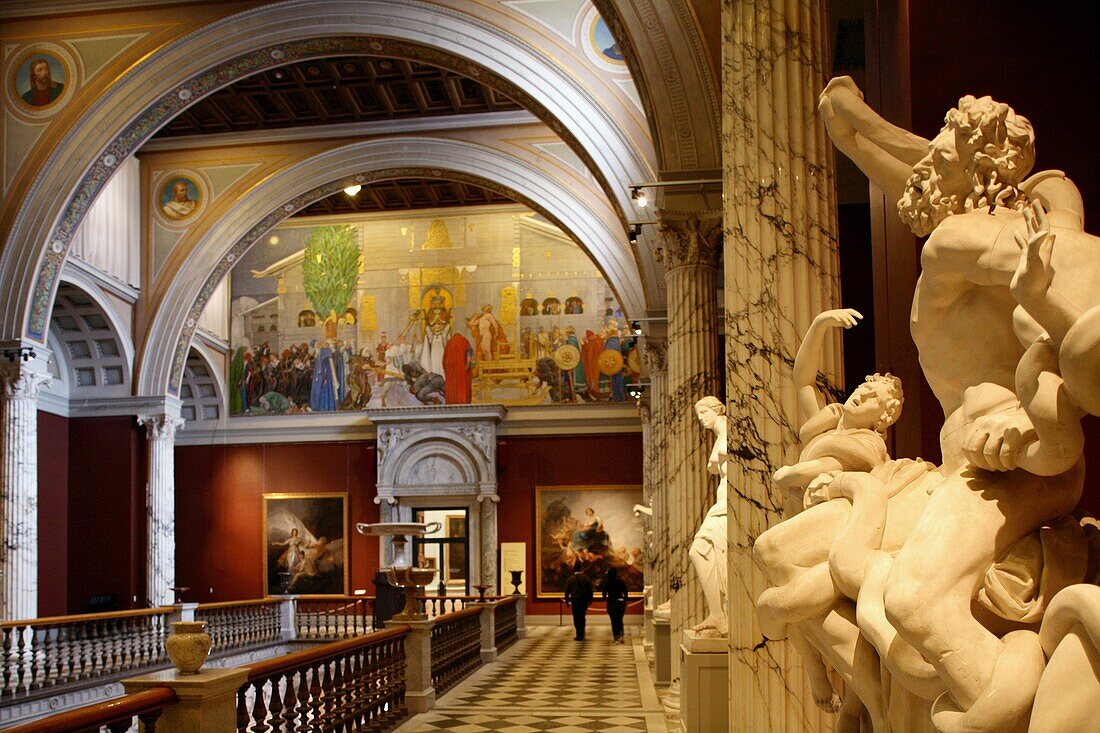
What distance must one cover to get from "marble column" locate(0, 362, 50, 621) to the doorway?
974 cm

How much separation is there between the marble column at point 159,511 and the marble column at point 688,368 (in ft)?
46.7

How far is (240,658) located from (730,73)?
17010 mm

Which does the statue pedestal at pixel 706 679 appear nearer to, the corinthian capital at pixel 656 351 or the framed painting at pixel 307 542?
the corinthian capital at pixel 656 351

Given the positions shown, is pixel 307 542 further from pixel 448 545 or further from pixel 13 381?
pixel 13 381

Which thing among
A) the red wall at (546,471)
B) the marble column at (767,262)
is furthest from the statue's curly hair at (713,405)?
the red wall at (546,471)

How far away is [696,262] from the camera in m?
10.5

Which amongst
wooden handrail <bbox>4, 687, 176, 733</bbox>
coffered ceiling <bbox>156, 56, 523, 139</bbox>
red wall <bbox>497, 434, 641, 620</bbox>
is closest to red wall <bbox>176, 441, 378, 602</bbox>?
red wall <bbox>497, 434, 641, 620</bbox>

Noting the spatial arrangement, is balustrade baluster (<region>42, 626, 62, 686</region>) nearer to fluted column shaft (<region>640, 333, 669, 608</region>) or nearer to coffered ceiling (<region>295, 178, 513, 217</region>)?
fluted column shaft (<region>640, 333, 669, 608</region>)

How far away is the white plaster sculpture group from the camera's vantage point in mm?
2014

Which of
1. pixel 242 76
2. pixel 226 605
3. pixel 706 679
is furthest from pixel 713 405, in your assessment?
pixel 226 605

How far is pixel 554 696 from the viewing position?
12.5 meters

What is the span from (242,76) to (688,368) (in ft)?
33.3

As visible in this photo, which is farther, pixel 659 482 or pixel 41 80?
pixel 41 80

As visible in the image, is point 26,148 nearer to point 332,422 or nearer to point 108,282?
point 108,282
